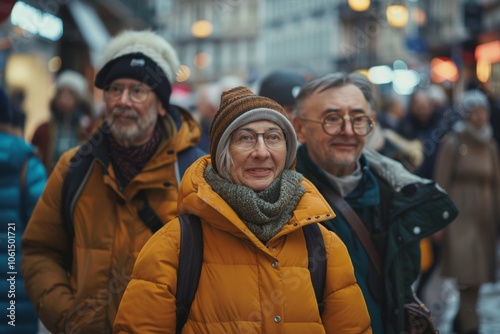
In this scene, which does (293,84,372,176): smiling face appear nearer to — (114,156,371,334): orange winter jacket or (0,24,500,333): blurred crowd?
(0,24,500,333): blurred crowd

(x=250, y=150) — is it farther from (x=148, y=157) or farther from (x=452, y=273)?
(x=452, y=273)

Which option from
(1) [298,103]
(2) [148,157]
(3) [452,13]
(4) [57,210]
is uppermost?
(3) [452,13]

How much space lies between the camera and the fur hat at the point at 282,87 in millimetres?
5754

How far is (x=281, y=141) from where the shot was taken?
11.6ft

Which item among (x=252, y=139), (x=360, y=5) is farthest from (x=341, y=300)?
(x=360, y=5)

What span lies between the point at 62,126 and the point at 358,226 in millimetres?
5430

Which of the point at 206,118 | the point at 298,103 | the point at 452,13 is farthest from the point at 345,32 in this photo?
the point at 298,103

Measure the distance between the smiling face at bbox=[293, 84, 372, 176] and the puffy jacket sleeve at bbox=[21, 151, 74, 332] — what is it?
1.39 meters

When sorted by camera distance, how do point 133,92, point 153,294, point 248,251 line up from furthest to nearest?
point 133,92 < point 248,251 < point 153,294

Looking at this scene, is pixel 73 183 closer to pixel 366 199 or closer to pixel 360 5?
pixel 366 199

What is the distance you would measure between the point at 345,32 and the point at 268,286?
71.6 m

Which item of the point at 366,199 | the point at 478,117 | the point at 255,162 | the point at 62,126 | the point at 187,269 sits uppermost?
the point at 478,117

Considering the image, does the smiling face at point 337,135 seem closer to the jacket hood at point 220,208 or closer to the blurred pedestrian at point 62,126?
the jacket hood at point 220,208

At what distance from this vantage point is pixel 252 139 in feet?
11.4
